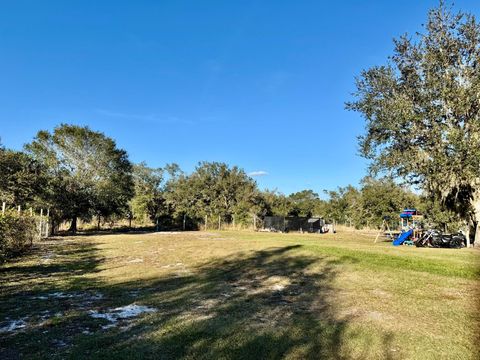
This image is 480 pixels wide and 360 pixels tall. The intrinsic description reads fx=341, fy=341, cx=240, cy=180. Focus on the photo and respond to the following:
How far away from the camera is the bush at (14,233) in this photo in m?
10.3

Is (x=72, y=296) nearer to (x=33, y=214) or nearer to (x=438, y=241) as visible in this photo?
(x=33, y=214)

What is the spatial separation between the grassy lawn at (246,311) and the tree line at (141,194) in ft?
40.1

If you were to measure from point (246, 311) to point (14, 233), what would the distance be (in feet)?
34.3

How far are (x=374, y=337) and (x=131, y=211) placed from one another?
136ft

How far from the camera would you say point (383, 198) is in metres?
32.3

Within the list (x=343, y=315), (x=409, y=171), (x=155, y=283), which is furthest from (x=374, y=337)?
(x=409, y=171)

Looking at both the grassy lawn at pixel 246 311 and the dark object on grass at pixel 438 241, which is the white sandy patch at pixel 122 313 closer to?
the grassy lawn at pixel 246 311

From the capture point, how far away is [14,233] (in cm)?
1216

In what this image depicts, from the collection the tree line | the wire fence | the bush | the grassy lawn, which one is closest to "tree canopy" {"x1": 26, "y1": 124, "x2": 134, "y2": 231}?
the tree line

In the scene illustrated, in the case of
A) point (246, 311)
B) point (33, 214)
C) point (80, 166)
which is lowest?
point (246, 311)

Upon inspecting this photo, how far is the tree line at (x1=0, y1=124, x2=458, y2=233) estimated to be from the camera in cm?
2388

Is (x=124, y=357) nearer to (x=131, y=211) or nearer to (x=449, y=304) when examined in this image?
(x=449, y=304)

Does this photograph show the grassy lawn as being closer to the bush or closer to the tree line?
the bush

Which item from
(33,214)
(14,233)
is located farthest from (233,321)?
(33,214)
